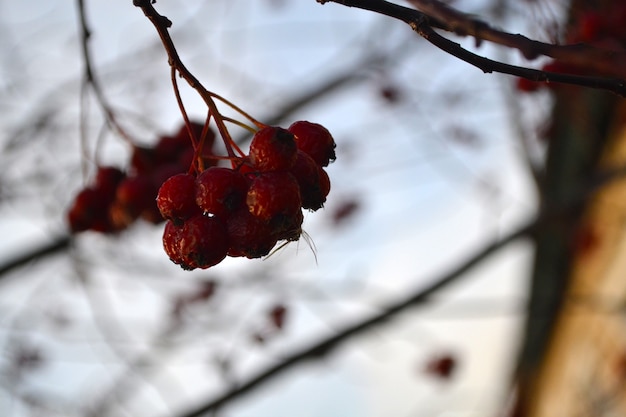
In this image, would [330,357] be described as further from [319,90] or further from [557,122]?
[557,122]

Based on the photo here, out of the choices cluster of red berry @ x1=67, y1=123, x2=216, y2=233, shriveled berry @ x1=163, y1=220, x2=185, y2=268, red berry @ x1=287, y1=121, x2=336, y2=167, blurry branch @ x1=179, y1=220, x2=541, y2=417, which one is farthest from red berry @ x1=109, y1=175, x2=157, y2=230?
blurry branch @ x1=179, y1=220, x2=541, y2=417

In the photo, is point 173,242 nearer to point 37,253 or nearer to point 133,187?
point 133,187

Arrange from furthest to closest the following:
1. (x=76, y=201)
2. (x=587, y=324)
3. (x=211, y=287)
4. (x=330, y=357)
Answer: (x=587, y=324), (x=211, y=287), (x=330, y=357), (x=76, y=201)

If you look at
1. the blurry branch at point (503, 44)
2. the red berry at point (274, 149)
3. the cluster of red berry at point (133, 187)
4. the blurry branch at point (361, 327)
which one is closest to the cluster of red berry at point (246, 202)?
the red berry at point (274, 149)

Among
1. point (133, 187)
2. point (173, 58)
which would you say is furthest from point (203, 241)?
point (133, 187)

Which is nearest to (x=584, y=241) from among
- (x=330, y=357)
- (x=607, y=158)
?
(x=607, y=158)

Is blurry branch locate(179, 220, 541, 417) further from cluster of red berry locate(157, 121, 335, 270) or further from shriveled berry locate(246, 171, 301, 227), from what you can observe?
shriveled berry locate(246, 171, 301, 227)
